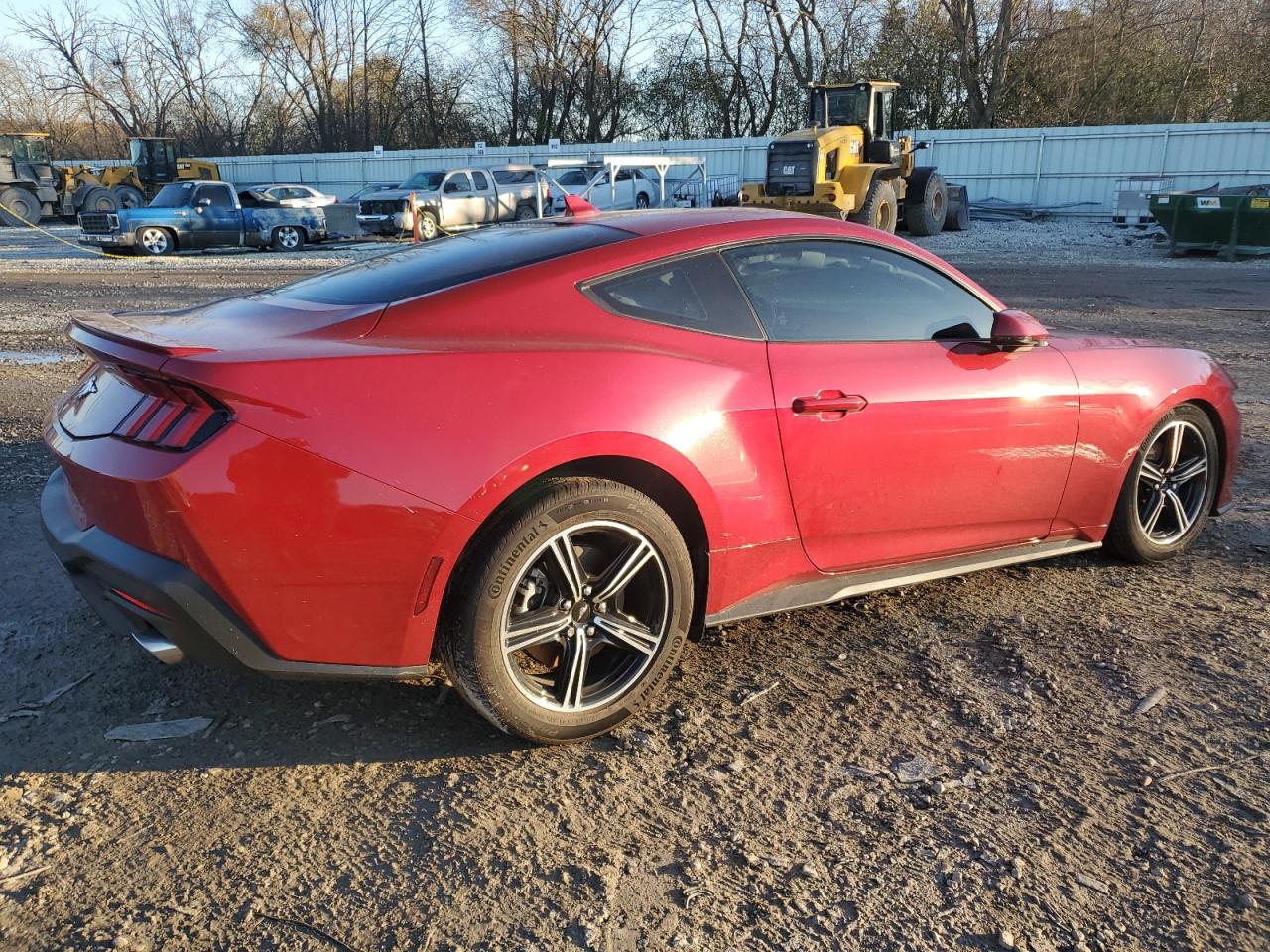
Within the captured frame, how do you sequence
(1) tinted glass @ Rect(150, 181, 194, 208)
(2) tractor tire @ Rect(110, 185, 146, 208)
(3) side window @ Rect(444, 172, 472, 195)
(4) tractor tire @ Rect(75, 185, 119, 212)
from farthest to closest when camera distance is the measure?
(2) tractor tire @ Rect(110, 185, 146, 208), (4) tractor tire @ Rect(75, 185, 119, 212), (3) side window @ Rect(444, 172, 472, 195), (1) tinted glass @ Rect(150, 181, 194, 208)

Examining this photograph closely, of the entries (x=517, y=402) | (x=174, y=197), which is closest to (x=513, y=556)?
(x=517, y=402)

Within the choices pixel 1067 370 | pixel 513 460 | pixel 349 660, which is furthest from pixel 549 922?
pixel 1067 370

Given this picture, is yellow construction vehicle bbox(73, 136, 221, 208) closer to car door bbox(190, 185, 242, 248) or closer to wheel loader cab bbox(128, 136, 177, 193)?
wheel loader cab bbox(128, 136, 177, 193)

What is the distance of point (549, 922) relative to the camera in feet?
7.39

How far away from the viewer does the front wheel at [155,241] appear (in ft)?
72.9

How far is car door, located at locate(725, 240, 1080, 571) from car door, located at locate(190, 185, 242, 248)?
73.9 feet

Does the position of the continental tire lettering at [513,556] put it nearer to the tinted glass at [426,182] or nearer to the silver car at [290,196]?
the silver car at [290,196]

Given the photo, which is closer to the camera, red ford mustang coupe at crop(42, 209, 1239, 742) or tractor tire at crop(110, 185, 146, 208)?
red ford mustang coupe at crop(42, 209, 1239, 742)

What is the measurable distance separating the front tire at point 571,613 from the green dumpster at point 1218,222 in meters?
19.4

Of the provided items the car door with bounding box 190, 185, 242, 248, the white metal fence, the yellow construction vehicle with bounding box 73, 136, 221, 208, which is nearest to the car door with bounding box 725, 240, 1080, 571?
the car door with bounding box 190, 185, 242, 248

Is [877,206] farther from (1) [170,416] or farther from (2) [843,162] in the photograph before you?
(1) [170,416]

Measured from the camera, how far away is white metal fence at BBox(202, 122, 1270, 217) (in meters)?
29.3

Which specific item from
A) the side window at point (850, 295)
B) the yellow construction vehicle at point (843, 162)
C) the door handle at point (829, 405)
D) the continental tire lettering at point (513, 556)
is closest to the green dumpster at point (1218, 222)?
the yellow construction vehicle at point (843, 162)

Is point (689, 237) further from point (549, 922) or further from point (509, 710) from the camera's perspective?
point (549, 922)
